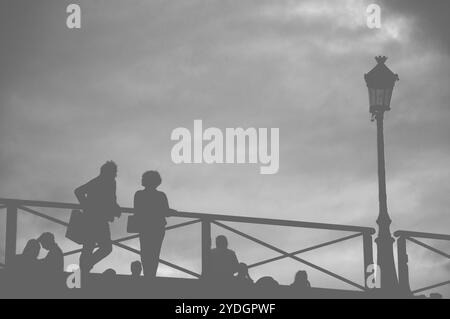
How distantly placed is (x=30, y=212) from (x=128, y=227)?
5.96 feet

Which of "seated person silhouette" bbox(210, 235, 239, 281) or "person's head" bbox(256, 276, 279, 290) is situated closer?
"person's head" bbox(256, 276, 279, 290)

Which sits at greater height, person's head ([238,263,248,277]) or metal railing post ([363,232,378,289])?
metal railing post ([363,232,378,289])

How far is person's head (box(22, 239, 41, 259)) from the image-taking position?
22609 mm

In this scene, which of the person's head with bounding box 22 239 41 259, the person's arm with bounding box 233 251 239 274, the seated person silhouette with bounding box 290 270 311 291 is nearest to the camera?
the person's head with bounding box 22 239 41 259

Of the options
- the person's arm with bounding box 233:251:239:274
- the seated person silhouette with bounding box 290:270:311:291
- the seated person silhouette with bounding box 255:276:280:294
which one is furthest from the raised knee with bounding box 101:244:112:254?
the seated person silhouette with bounding box 290:270:311:291

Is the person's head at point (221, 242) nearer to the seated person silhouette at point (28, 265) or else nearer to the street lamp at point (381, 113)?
the seated person silhouette at point (28, 265)

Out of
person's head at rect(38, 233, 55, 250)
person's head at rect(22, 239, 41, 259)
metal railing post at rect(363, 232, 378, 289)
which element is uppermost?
metal railing post at rect(363, 232, 378, 289)

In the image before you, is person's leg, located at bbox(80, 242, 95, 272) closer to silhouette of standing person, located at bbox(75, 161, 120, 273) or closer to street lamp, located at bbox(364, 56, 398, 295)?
silhouette of standing person, located at bbox(75, 161, 120, 273)

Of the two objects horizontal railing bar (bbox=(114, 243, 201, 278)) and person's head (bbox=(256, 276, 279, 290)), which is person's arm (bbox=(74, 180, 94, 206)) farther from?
person's head (bbox=(256, 276, 279, 290))

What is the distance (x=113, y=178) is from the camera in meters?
22.9

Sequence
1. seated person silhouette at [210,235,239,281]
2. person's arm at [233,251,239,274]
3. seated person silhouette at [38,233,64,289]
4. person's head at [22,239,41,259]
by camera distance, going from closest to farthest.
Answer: seated person silhouette at [38,233,64,289] < person's head at [22,239,41,259] < seated person silhouette at [210,235,239,281] < person's arm at [233,251,239,274]

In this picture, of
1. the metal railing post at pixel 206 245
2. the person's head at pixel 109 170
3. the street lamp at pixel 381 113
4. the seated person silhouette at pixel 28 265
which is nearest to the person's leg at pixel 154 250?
the person's head at pixel 109 170
